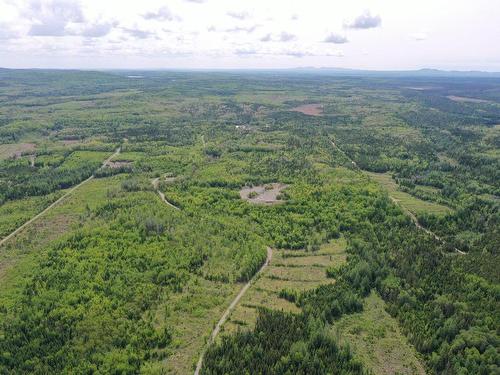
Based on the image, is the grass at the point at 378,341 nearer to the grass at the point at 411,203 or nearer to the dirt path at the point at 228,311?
the dirt path at the point at 228,311

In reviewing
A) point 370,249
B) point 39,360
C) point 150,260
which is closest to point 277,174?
point 370,249

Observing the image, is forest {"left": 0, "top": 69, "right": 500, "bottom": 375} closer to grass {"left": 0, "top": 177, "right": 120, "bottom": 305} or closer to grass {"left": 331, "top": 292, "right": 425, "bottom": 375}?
grass {"left": 331, "top": 292, "right": 425, "bottom": 375}

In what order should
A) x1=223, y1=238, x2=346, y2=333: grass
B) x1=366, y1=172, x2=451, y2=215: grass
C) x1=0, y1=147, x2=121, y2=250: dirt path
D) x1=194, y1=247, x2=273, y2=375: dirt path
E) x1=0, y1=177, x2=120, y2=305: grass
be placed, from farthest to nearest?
1. x1=366, y1=172, x2=451, y2=215: grass
2. x1=0, y1=147, x2=121, y2=250: dirt path
3. x1=0, y1=177, x2=120, y2=305: grass
4. x1=223, y1=238, x2=346, y2=333: grass
5. x1=194, y1=247, x2=273, y2=375: dirt path

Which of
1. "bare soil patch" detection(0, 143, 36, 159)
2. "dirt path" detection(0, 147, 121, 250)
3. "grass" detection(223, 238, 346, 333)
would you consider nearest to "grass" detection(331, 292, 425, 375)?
"grass" detection(223, 238, 346, 333)

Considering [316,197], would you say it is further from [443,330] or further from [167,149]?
[167,149]

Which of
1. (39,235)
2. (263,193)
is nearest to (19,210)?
(39,235)

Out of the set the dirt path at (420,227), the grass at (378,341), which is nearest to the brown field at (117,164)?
the dirt path at (420,227)
